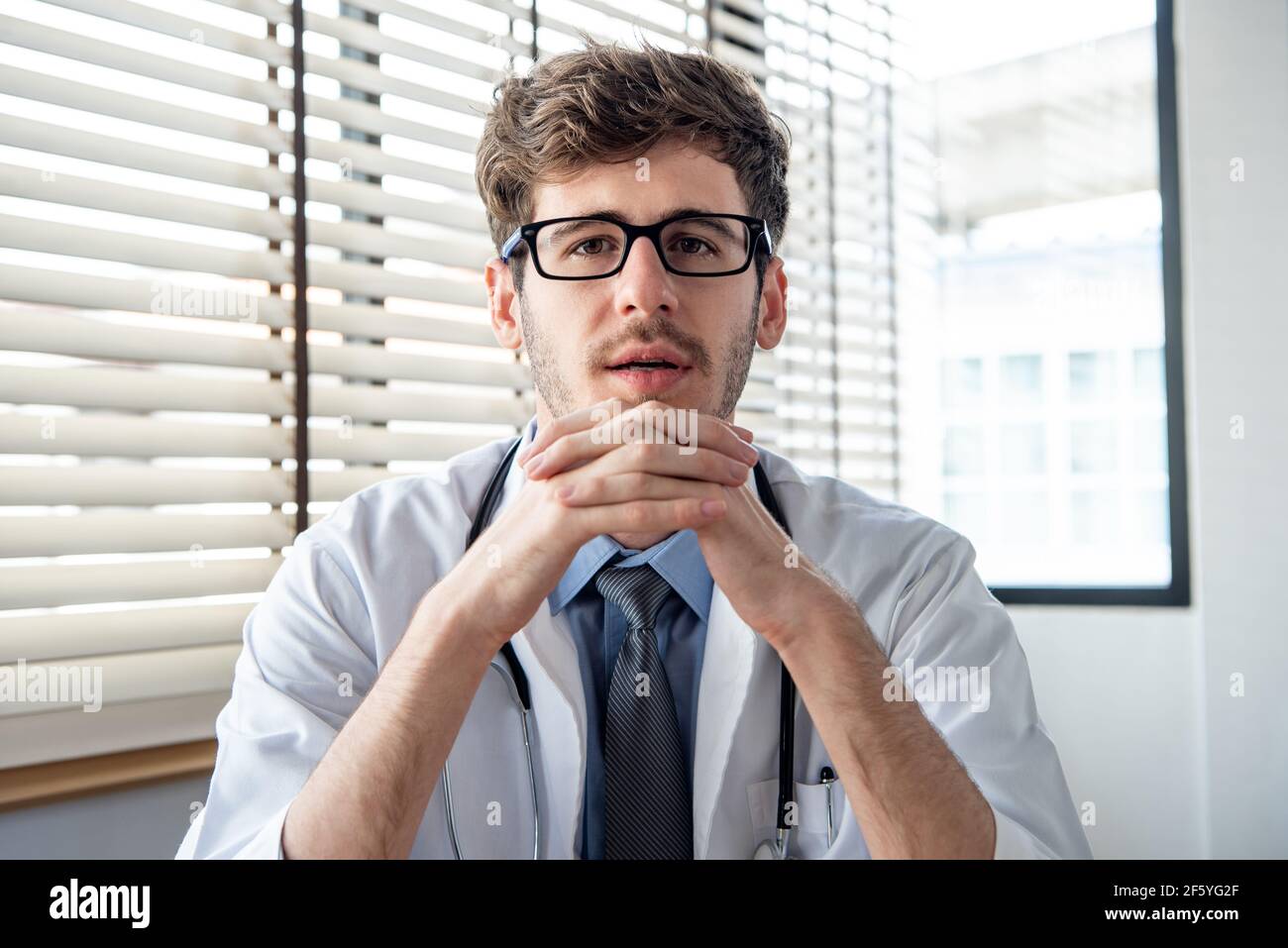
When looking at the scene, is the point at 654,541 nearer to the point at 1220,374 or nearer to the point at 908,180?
the point at 1220,374

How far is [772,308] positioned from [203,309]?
0.78 metres

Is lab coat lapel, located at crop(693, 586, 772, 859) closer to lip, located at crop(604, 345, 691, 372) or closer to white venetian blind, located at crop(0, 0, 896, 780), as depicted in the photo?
lip, located at crop(604, 345, 691, 372)

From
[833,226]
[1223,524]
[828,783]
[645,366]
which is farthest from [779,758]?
[833,226]

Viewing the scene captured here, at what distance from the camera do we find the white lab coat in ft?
2.97

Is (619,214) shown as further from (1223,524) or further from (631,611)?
(1223,524)

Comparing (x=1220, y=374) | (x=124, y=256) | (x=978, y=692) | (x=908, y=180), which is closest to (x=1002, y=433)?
(x=1220, y=374)

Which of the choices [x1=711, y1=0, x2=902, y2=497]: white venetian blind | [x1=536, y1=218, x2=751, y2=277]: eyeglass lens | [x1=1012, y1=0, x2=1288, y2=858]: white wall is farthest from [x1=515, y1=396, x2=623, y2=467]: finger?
[x1=1012, y1=0, x2=1288, y2=858]: white wall

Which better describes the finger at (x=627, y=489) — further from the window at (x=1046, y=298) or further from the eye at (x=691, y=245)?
the window at (x=1046, y=298)

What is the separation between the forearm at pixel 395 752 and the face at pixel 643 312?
311 millimetres

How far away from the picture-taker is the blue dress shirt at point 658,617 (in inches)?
40.2

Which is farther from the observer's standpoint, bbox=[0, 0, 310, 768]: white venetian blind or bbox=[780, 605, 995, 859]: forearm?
bbox=[0, 0, 310, 768]: white venetian blind

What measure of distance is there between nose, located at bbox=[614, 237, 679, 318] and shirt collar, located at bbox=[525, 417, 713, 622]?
0.25 m

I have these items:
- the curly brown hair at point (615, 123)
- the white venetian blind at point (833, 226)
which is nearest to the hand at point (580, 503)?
the curly brown hair at point (615, 123)

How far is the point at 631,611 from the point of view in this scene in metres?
1.02
